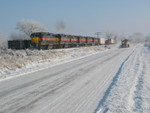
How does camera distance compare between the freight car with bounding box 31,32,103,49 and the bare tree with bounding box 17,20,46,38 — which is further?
the bare tree with bounding box 17,20,46,38

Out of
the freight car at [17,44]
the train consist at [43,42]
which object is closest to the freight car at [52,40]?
the train consist at [43,42]

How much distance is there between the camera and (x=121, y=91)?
7.03m

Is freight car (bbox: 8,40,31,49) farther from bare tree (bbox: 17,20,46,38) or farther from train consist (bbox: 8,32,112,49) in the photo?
bare tree (bbox: 17,20,46,38)

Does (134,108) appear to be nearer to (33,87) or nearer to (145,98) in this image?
(145,98)

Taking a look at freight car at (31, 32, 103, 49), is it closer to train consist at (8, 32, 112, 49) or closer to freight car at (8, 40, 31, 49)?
train consist at (8, 32, 112, 49)

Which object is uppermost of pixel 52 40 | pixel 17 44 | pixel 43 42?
pixel 52 40

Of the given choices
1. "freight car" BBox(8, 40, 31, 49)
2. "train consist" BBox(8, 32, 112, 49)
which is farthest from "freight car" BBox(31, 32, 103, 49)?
"freight car" BBox(8, 40, 31, 49)

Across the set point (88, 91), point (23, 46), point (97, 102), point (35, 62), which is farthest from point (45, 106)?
point (23, 46)

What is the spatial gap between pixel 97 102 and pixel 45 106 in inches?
61.0

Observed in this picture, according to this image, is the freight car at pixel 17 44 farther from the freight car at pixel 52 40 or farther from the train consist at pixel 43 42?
the freight car at pixel 52 40

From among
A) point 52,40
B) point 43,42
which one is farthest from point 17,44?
point 52,40

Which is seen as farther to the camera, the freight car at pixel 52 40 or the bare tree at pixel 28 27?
the bare tree at pixel 28 27

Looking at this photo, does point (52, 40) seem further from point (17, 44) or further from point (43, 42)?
point (17, 44)

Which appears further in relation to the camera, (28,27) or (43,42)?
(28,27)
